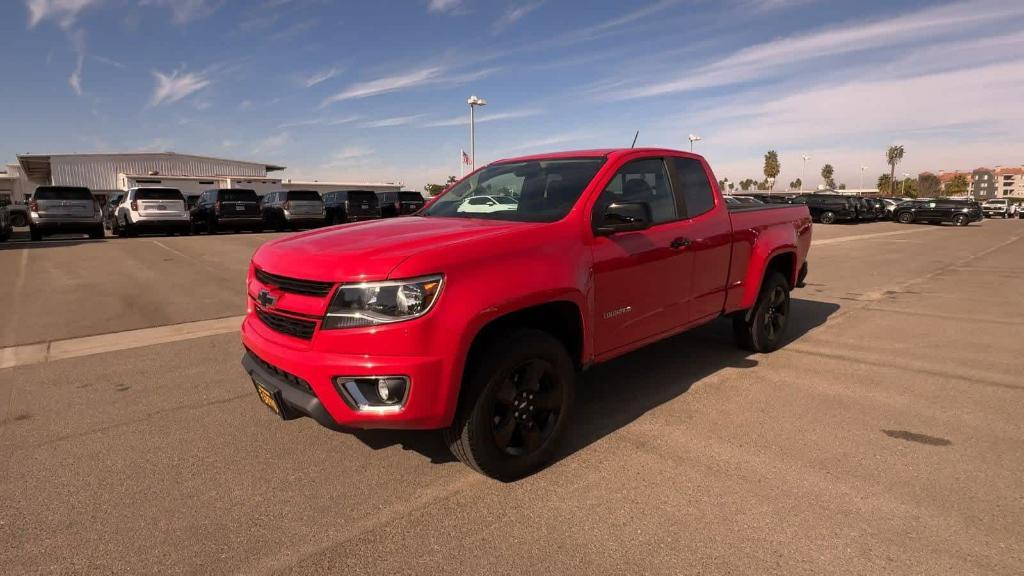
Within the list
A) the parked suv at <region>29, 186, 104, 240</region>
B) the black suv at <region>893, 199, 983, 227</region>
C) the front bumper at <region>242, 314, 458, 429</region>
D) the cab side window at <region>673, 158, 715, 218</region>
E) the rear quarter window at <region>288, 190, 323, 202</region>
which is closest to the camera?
the front bumper at <region>242, 314, 458, 429</region>

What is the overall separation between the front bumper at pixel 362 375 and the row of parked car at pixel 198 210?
18.1m

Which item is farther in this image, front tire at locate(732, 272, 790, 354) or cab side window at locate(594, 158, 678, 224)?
front tire at locate(732, 272, 790, 354)

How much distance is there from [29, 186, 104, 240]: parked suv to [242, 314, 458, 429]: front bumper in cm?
1804

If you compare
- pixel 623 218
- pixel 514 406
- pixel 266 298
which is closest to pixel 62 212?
pixel 266 298

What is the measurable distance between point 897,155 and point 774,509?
A: 128718 mm

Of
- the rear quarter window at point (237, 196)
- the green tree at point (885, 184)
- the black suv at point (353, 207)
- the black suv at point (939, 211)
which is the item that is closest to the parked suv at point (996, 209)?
the black suv at point (939, 211)

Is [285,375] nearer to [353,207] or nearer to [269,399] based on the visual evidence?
[269,399]

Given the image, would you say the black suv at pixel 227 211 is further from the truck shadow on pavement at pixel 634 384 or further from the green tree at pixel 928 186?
the green tree at pixel 928 186

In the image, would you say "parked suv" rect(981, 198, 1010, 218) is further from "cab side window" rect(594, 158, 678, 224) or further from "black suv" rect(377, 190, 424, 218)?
"cab side window" rect(594, 158, 678, 224)

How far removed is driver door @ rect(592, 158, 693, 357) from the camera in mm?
3328

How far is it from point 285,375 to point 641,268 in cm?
217

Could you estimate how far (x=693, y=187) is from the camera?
441 cm

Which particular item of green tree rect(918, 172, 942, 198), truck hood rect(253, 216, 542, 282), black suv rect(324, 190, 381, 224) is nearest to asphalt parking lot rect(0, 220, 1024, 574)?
truck hood rect(253, 216, 542, 282)

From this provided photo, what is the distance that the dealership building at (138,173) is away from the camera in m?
56.6
